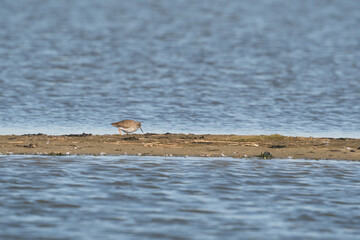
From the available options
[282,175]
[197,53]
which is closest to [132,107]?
[282,175]

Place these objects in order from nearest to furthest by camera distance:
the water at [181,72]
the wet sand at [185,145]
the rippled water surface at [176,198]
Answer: the rippled water surface at [176,198] → the wet sand at [185,145] → the water at [181,72]

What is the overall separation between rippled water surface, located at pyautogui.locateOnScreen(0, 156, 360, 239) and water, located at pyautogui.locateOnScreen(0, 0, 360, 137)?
A: 6.63 metres

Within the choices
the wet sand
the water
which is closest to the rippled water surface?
the wet sand

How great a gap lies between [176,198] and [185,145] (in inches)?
245

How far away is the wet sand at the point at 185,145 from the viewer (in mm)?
19531

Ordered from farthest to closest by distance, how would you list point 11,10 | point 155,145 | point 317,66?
point 11,10 < point 317,66 < point 155,145

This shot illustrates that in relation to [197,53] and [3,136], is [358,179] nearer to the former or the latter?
[3,136]

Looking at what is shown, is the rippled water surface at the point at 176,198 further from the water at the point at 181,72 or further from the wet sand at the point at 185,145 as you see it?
the water at the point at 181,72

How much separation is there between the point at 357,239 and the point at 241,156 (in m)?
7.59

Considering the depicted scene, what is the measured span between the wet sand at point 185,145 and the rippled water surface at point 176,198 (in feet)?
2.28

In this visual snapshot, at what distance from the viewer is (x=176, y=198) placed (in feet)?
47.4

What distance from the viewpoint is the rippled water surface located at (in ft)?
40.1

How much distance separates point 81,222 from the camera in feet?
41.3

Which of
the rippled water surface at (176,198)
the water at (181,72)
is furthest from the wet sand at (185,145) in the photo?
the water at (181,72)
